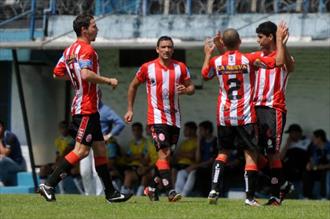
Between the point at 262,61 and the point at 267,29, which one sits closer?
the point at 262,61

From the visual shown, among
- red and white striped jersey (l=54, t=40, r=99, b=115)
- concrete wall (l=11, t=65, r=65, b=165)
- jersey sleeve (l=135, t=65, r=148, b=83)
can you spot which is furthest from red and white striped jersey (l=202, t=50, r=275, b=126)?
concrete wall (l=11, t=65, r=65, b=165)

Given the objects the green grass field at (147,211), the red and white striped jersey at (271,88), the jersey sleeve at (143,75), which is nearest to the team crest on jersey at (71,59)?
→ the jersey sleeve at (143,75)

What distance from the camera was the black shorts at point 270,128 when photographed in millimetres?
12656

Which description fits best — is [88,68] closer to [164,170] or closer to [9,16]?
[164,170]

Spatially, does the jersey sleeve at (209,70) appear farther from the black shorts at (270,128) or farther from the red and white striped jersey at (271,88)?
the black shorts at (270,128)

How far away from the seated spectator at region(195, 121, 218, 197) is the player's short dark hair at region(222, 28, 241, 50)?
7.62 metres

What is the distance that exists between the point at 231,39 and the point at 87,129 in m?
1.87

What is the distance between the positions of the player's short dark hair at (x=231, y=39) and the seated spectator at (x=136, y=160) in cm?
797

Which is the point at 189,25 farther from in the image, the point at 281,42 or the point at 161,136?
the point at 281,42

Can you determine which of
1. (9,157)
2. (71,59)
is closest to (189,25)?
(9,157)

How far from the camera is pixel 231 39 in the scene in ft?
40.5

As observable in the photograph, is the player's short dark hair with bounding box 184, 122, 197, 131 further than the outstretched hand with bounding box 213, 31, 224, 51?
Yes

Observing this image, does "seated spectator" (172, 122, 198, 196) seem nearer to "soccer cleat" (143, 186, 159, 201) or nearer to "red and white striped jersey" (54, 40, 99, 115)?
"soccer cleat" (143, 186, 159, 201)

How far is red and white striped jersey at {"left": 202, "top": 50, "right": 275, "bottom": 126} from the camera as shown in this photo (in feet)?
40.5
